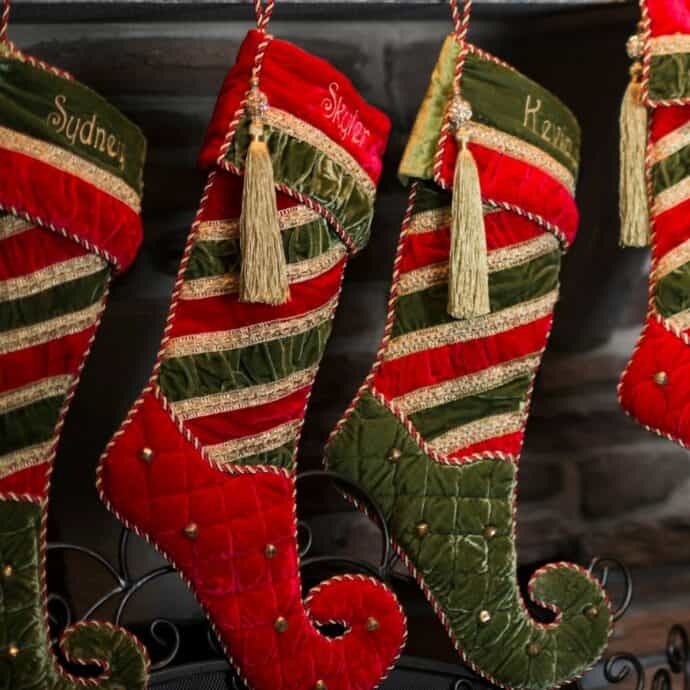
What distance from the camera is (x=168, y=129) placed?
1177 millimetres

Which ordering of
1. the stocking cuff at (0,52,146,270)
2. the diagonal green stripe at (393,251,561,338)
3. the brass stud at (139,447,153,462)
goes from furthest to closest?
the diagonal green stripe at (393,251,561,338) < the brass stud at (139,447,153,462) < the stocking cuff at (0,52,146,270)

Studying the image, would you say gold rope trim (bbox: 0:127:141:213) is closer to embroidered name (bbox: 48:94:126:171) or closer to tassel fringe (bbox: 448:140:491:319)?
embroidered name (bbox: 48:94:126:171)

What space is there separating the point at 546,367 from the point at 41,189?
750 millimetres

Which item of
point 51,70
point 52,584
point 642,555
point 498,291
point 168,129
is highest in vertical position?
point 51,70

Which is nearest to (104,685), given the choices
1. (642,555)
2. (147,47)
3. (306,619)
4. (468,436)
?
(306,619)

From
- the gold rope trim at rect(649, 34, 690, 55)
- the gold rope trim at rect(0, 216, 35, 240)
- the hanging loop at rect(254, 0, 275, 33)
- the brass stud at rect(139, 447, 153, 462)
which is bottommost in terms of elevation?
the brass stud at rect(139, 447, 153, 462)

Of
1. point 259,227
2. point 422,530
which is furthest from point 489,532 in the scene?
point 259,227

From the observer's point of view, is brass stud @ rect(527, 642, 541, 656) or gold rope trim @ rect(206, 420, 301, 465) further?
brass stud @ rect(527, 642, 541, 656)

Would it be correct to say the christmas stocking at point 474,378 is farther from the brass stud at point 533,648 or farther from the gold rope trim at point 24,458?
the gold rope trim at point 24,458

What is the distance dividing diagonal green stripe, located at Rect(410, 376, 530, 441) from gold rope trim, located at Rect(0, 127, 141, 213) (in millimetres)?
374

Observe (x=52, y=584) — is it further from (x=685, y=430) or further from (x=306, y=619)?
(x=685, y=430)

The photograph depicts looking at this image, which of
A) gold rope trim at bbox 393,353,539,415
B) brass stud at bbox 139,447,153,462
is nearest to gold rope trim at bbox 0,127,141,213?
brass stud at bbox 139,447,153,462

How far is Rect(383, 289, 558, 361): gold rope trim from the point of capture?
110cm

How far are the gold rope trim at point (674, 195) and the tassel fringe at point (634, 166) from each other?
0.7 inches
